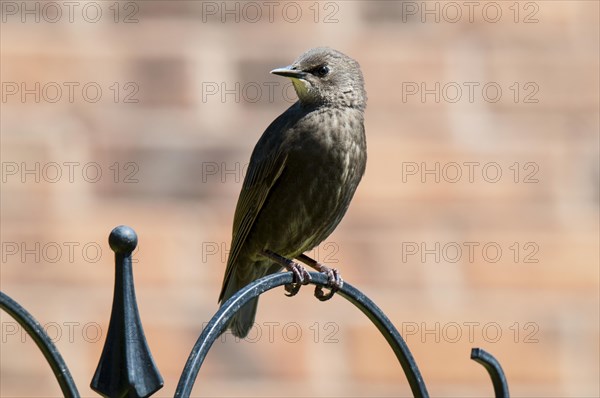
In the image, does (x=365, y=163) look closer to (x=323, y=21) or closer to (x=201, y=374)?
(x=323, y=21)

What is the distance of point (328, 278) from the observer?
3.08 meters

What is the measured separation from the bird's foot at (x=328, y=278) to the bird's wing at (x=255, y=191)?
0.77 ft

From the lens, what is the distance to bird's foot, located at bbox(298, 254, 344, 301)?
2870 millimetres

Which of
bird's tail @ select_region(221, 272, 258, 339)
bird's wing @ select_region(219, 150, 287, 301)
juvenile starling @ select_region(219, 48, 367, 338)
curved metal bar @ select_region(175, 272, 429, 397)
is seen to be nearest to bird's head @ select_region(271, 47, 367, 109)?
juvenile starling @ select_region(219, 48, 367, 338)

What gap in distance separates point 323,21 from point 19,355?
1426 millimetres

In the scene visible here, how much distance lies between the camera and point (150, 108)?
3.87 metres

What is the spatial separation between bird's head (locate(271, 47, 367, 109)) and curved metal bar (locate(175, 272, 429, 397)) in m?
1.26

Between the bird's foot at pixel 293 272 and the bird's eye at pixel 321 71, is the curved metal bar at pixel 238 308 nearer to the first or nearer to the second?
the bird's foot at pixel 293 272

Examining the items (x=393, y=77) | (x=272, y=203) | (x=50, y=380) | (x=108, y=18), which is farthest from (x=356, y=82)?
(x=50, y=380)

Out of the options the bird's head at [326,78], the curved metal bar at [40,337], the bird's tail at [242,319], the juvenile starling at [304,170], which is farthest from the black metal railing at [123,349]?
the bird's head at [326,78]

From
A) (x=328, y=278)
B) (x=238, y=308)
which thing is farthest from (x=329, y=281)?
(x=238, y=308)

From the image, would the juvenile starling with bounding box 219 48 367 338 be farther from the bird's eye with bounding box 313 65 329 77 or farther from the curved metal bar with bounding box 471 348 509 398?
the curved metal bar with bounding box 471 348 509 398

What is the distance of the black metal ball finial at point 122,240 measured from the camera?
6.34 ft

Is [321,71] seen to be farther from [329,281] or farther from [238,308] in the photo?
[238,308]
